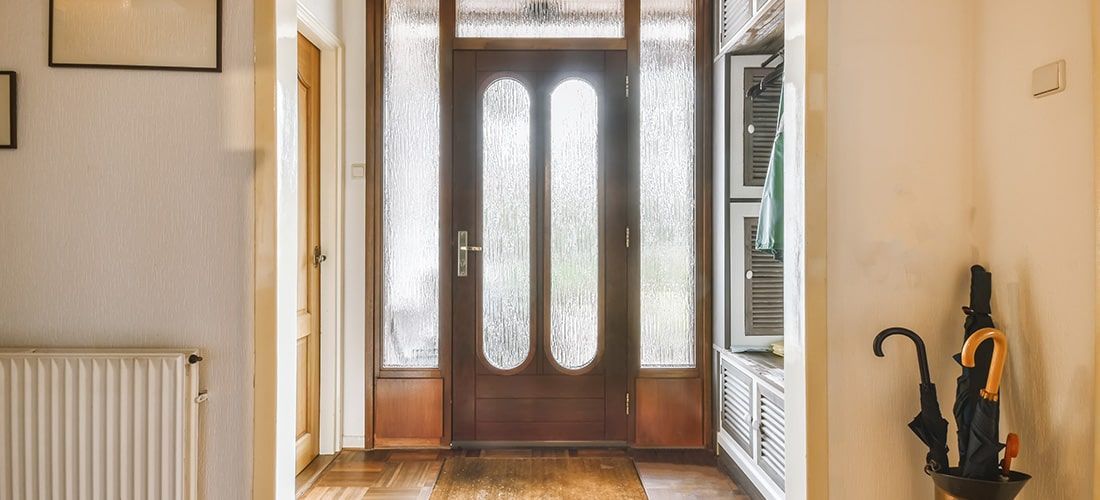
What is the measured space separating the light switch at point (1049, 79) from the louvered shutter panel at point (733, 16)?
121 centimetres

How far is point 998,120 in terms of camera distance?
1.64 metres

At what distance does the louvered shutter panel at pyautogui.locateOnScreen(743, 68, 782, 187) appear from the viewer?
113 inches

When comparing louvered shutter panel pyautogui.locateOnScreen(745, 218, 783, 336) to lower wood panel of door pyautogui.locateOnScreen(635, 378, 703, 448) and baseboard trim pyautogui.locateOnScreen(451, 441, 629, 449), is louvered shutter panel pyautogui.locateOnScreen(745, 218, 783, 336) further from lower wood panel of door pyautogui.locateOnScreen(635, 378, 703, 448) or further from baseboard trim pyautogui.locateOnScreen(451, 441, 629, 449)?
baseboard trim pyautogui.locateOnScreen(451, 441, 629, 449)

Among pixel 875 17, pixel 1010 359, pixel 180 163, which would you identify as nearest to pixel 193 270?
pixel 180 163

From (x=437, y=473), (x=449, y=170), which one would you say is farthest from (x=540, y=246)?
(x=437, y=473)

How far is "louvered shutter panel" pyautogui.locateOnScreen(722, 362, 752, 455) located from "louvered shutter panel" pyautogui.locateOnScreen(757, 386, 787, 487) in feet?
0.39

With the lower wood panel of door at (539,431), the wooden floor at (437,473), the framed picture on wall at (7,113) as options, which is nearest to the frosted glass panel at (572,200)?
the lower wood panel of door at (539,431)

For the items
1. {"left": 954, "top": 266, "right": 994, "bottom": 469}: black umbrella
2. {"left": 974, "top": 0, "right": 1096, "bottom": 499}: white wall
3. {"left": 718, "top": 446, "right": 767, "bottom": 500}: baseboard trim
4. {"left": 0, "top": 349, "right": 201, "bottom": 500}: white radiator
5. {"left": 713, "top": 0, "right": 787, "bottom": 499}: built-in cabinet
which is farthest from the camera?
{"left": 713, "top": 0, "right": 787, "bottom": 499}: built-in cabinet

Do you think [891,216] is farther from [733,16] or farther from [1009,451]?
[733,16]

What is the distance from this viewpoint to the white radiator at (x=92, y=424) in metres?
1.67

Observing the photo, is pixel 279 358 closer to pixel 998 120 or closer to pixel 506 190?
pixel 506 190

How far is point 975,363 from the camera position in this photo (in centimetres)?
157

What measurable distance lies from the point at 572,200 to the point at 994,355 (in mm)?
1943

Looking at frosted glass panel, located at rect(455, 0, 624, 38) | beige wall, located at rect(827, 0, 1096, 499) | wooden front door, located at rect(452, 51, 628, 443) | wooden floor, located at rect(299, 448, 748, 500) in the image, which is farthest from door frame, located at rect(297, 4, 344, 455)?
beige wall, located at rect(827, 0, 1096, 499)
